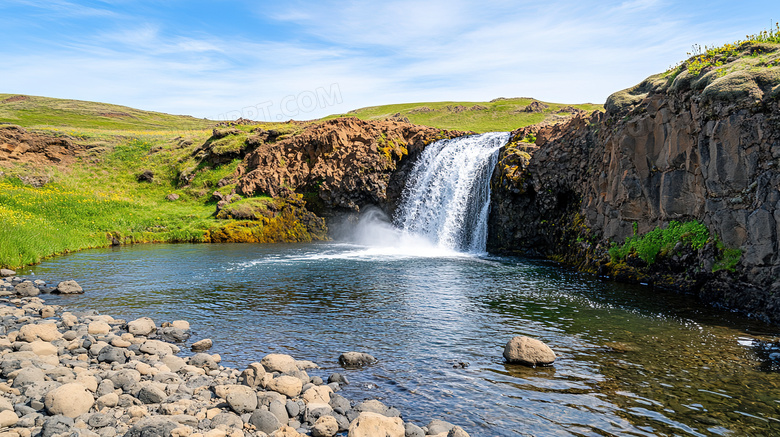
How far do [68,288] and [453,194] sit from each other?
1030 inches

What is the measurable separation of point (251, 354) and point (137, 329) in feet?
12.3

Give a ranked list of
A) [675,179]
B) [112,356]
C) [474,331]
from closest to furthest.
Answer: [112,356] < [474,331] < [675,179]

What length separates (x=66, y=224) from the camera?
3347 centimetres

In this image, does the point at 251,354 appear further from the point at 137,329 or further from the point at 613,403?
the point at 613,403

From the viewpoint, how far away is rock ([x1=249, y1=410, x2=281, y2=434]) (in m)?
7.42

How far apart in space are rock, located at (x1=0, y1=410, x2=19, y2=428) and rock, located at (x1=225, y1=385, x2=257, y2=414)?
9.72 feet

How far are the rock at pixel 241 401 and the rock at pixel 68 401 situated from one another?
7.11 ft

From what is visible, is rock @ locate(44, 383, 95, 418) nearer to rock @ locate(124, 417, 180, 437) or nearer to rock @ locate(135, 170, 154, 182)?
rock @ locate(124, 417, 180, 437)

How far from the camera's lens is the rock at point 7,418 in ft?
21.8

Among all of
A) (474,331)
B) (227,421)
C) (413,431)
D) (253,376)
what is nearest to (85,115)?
(474,331)

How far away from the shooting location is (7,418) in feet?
22.0

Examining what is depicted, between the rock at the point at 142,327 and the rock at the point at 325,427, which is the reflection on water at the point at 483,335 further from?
the rock at the point at 325,427

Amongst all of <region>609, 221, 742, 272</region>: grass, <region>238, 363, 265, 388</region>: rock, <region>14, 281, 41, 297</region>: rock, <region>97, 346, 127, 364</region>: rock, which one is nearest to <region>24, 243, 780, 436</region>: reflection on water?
<region>14, 281, 41, 297</region>: rock

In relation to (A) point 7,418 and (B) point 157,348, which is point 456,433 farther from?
(B) point 157,348
